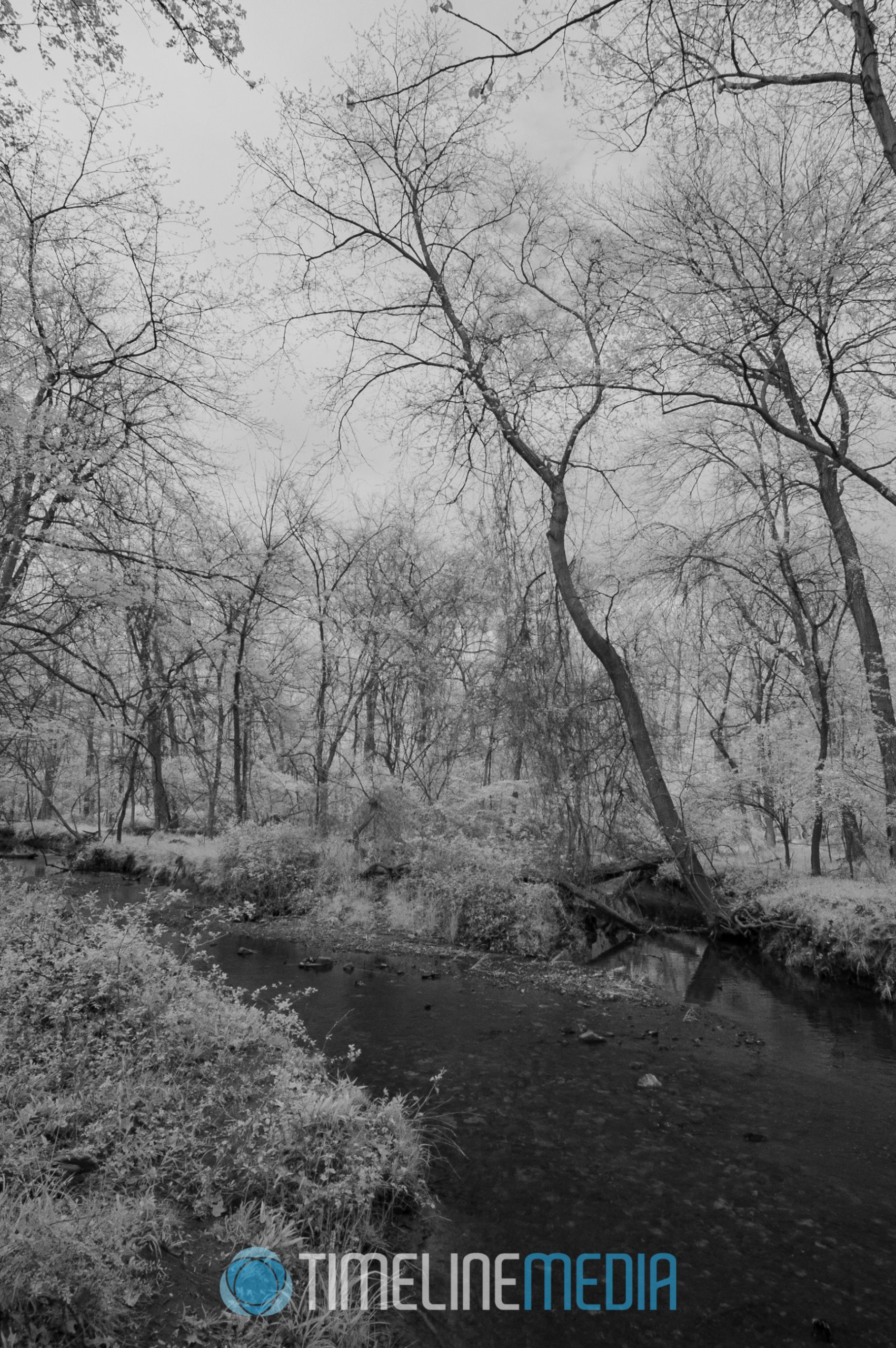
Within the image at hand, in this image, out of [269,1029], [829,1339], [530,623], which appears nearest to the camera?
[829,1339]

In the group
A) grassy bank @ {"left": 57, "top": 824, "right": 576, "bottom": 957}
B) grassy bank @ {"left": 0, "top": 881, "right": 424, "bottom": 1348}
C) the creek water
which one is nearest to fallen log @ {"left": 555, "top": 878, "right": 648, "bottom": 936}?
grassy bank @ {"left": 57, "top": 824, "right": 576, "bottom": 957}

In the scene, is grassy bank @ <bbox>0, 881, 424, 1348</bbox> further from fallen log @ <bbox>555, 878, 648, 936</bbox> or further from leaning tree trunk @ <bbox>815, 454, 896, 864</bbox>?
leaning tree trunk @ <bbox>815, 454, 896, 864</bbox>

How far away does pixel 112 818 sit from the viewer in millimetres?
22859

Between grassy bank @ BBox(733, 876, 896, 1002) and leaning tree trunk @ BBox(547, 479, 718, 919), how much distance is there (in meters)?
0.80

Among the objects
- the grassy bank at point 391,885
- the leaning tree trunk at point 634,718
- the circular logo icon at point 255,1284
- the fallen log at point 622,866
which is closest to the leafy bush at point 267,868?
the grassy bank at point 391,885

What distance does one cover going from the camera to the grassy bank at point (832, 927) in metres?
7.90

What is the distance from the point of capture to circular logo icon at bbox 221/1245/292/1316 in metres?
2.61

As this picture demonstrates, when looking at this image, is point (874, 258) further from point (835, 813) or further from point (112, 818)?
point (112, 818)

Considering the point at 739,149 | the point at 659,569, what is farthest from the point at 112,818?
the point at 739,149

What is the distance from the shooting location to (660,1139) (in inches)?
173

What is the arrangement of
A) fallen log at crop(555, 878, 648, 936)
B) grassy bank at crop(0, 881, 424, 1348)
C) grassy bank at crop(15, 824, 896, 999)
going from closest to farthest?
grassy bank at crop(0, 881, 424, 1348), grassy bank at crop(15, 824, 896, 999), fallen log at crop(555, 878, 648, 936)

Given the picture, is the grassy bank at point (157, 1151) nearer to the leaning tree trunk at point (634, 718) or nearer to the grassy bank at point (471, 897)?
the grassy bank at point (471, 897)

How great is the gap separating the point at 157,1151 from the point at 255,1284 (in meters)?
1.02

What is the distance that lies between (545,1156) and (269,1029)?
7.64 feet
